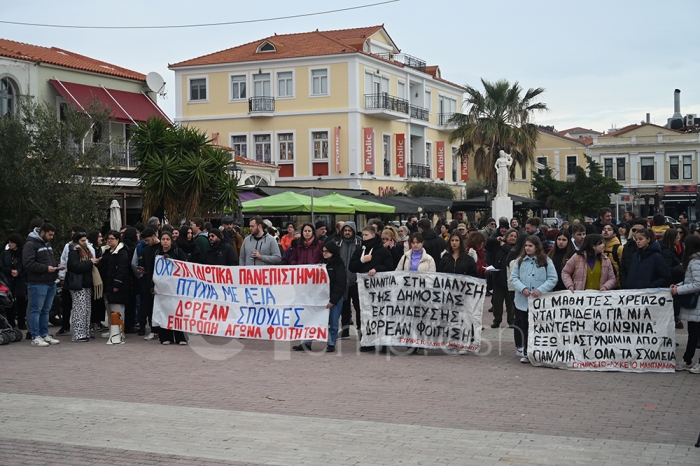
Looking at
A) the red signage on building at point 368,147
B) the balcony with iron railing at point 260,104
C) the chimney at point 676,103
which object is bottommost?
the red signage on building at point 368,147

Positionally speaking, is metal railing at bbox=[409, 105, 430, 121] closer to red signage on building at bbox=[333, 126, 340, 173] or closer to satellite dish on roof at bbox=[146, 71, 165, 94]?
red signage on building at bbox=[333, 126, 340, 173]

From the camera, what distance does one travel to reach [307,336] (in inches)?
512

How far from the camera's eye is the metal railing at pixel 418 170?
178 feet

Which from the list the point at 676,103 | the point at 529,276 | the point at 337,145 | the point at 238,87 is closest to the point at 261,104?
the point at 238,87

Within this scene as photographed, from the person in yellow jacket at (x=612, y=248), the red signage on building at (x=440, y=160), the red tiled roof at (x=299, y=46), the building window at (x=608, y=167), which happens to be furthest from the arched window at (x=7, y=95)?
the building window at (x=608, y=167)

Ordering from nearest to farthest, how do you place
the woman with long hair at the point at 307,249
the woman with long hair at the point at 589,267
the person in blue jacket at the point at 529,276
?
the person in blue jacket at the point at 529,276 < the woman with long hair at the point at 589,267 < the woman with long hair at the point at 307,249

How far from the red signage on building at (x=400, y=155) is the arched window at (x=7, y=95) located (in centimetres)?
2623

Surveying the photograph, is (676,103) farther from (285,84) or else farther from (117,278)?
(117,278)

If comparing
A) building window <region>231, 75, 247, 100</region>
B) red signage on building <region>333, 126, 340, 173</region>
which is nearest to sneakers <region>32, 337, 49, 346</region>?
red signage on building <region>333, 126, 340, 173</region>

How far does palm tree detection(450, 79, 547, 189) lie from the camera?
158ft

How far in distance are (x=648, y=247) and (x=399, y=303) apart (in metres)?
3.59

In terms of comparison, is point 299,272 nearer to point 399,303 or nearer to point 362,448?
point 399,303

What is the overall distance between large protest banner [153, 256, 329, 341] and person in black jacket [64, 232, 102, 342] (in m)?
1.12

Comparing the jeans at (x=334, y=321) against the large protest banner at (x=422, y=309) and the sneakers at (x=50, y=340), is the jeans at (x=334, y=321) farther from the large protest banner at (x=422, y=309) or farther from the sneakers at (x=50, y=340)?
the sneakers at (x=50, y=340)
